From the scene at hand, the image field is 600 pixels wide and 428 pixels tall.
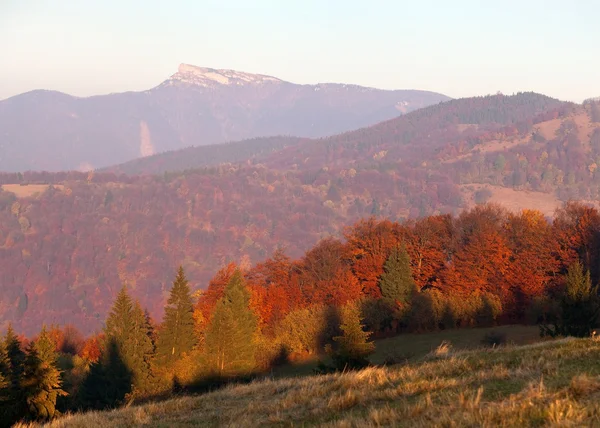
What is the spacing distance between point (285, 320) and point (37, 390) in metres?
44.0

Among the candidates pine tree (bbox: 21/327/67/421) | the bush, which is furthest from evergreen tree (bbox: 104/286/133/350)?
the bush

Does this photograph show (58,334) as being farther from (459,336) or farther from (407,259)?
(459,336)

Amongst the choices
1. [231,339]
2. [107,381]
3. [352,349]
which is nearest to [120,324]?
[107,381]

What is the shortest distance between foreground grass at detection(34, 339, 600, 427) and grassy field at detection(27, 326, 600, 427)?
0.07 feet

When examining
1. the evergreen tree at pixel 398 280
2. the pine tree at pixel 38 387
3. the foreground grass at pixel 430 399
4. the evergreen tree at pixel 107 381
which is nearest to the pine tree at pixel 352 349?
the foreground grass at pixel 430 399

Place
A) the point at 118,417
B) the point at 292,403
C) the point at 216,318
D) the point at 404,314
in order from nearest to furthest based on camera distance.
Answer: the point at 292,403 < the point at 118,417 < the point at 216,318 < the point at 404,314

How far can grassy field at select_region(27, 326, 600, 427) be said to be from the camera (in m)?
8.82

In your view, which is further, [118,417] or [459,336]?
[459,336]

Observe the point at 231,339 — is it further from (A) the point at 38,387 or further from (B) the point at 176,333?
(A) the point at 38,387

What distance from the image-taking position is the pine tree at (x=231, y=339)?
52.2 metres

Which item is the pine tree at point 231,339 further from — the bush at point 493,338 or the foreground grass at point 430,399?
the foreground grass at point 430,399

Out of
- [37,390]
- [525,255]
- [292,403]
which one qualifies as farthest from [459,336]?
[292,403]

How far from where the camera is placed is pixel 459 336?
194 feet

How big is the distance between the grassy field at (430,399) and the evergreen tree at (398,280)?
5442 centimetres
